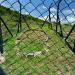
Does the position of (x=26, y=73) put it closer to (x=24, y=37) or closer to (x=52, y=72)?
(x=52, y=72)

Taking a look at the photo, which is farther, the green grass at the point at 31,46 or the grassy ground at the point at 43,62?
the green grass at the point at 31,46

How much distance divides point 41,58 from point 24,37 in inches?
28.3

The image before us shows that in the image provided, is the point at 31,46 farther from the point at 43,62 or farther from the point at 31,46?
the point at 43,62

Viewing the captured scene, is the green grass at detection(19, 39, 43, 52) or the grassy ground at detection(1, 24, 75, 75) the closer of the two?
the grassy ground at detection(1, 24, 75, 75)

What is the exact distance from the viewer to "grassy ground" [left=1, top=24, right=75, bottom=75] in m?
4.25

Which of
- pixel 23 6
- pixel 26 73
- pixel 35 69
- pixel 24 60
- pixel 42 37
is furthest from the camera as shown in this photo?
pixel 42 37

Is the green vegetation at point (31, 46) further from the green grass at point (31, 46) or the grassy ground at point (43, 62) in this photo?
the grassy ground at point (43, 62)

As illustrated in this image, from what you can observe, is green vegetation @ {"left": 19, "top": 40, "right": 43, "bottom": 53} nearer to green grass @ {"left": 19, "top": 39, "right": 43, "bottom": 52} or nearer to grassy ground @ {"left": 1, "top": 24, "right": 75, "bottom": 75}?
green grass @ {"left": 19, "top": 39, "right": 43, "bottom": 52}

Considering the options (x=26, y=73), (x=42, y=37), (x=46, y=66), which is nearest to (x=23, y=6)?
(x=26, y=73)

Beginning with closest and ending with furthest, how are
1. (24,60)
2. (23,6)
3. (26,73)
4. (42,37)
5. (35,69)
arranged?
(23,6) → (26,73) → (35,69) → (24,60) → (42,37)

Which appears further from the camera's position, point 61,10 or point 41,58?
point 41,58

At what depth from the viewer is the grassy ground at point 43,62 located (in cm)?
425

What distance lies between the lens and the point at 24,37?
18.2ft

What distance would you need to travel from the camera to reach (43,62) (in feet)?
15.6
